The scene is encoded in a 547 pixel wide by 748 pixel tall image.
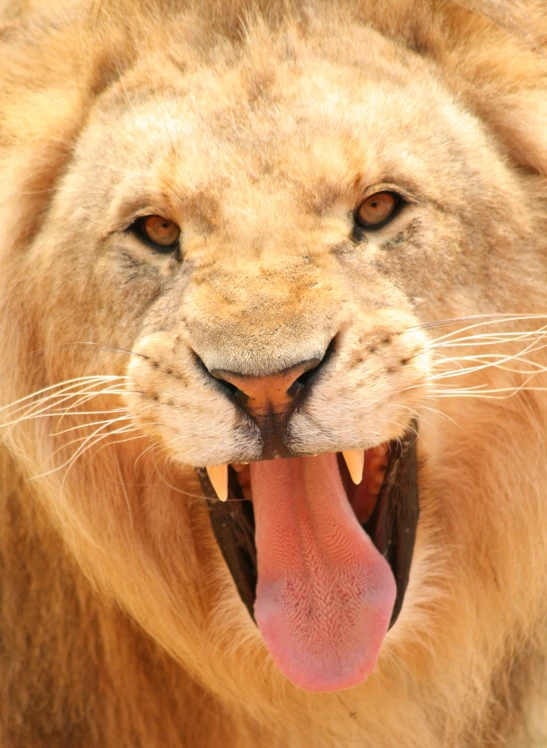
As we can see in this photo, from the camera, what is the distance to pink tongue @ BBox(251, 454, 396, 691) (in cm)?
225

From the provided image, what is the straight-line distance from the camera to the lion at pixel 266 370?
2023 mm

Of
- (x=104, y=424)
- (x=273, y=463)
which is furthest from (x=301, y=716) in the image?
(x=104, y=424)

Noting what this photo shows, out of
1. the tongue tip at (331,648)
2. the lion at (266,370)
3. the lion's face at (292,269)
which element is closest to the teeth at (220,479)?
the lion at (266,370)

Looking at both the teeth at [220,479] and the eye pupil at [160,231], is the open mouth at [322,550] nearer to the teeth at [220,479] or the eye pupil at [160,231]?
the teeth at [220,479]

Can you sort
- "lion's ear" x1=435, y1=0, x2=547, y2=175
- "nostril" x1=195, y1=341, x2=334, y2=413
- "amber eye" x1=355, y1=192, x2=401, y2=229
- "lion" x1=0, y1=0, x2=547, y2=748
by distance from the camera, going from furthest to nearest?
"lion's ear" x1=435, y1=0, x2=547, y2=175, "amber eye" x1=355, y1=192, x2=401, y2=229, "lion" x1=0, y1=0, x2=547, y2=748, "nostril" x1=195, y1=341, x2=334, y2=413

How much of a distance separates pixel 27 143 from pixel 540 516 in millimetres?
1370

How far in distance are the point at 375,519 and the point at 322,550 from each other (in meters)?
0.16

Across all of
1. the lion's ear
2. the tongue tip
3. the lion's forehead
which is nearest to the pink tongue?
the tongue tip

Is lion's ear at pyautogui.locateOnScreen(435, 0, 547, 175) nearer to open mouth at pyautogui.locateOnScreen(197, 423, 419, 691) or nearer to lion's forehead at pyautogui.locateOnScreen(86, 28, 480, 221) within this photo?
lion's forehead at pyautogui.locateOnScreen(86, 28, 480, 221)

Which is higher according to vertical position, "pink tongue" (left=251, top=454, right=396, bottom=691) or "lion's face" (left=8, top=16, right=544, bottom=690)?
"lion's face" (left=8, top=16, right=544, bottom=690)

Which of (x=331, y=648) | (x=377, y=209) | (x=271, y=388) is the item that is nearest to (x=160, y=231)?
(x=377, y=209)

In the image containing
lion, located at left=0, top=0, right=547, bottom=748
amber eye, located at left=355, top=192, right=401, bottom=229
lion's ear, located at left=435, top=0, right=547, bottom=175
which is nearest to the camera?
lion, located at left=0, top=0, right=547, bottom=748

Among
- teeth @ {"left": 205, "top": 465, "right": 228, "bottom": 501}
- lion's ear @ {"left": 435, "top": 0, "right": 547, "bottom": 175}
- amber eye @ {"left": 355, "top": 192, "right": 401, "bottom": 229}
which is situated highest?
lion's ear @ {"left": 435, "top": 0, "right": 547, "bottom": 175}

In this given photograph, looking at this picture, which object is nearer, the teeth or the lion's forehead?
the lion's forehead
